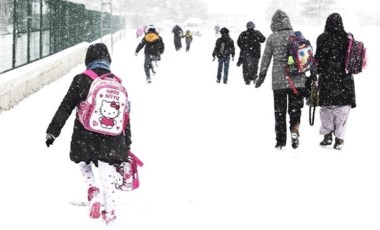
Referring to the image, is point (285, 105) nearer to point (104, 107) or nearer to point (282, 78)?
point (282, 78)

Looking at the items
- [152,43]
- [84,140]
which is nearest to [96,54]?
[84,140]

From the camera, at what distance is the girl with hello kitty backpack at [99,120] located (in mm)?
4371

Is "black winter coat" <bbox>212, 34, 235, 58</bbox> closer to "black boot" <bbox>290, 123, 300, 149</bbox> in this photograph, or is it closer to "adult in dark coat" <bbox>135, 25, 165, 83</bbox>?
"adult in dark coat" <bbox>135, 25, 165, 83</bbox>

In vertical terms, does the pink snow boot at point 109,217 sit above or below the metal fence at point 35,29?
below

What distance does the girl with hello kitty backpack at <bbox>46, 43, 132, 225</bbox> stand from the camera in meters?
4.37

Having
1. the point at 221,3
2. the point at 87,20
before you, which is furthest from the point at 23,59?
the point at 221,3

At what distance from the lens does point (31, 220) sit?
4.83m

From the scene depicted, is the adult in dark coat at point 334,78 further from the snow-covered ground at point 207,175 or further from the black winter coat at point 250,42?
the black winter coat at point 250,42

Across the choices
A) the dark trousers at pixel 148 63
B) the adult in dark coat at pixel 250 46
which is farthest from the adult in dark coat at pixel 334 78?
the dark trousers at pixel 148 63

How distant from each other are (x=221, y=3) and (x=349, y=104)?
121596mm

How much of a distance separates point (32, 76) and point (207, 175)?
7.16 meters

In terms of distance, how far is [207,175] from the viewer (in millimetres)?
6516

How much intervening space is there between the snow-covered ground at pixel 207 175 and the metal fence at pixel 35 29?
3.80 feet

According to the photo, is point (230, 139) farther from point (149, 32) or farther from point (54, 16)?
point (54, 16)
